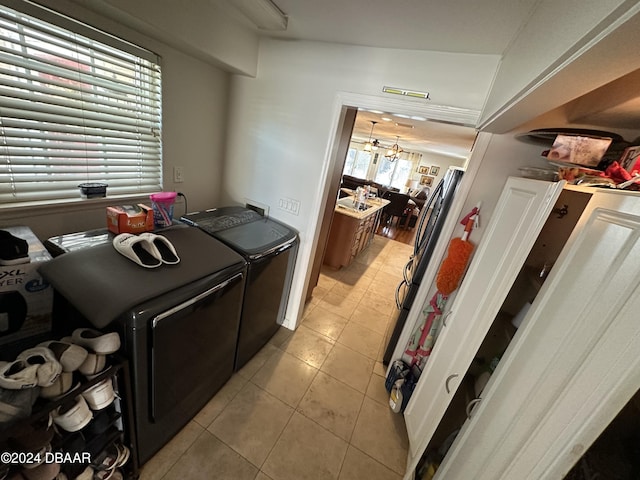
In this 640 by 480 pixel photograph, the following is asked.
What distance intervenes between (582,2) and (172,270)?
1.51m

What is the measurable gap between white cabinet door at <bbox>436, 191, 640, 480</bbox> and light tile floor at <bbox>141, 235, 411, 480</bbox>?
90 centimetres

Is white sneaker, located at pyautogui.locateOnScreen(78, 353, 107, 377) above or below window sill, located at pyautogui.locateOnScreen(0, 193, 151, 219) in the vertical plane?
below

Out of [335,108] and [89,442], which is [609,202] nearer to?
[335,108]

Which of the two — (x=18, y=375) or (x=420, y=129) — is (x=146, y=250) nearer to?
(x=18, y=375)

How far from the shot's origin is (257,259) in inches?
58.7

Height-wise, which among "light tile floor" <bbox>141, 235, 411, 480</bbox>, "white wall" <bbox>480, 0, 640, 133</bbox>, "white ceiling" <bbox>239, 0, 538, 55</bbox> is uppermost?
"white ceiling" <bbox>239, 0, 538, 55</bbox>

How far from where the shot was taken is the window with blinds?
1033 mm

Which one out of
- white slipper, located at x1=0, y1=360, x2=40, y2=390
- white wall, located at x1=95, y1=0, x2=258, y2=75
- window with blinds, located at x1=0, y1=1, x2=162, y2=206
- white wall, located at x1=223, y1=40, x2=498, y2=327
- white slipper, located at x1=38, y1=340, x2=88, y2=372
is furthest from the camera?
white wall, located at x1=223, y1=40, x2=498, y2=327

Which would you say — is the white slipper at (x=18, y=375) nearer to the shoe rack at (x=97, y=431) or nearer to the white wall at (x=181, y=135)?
the shoe rack at (x=97, y=431)

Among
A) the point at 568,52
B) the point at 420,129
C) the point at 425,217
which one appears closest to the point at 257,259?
the point at 568,52

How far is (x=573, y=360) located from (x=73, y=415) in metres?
1.47

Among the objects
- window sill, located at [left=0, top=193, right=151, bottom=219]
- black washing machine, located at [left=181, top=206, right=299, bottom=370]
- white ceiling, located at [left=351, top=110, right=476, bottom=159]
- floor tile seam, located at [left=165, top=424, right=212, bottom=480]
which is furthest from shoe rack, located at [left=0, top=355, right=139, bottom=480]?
white ceiling, located at [left=351, top=110, right=476, bottom=159]

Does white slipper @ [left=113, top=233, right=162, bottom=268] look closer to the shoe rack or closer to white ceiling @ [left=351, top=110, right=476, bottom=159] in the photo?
the shoe rack

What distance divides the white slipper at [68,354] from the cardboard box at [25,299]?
0.29 m
